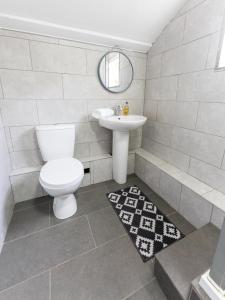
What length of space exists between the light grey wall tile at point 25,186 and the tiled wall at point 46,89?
164 mm

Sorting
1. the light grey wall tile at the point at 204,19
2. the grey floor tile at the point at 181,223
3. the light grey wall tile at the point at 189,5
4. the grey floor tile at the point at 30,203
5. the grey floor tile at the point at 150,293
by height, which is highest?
the light grey wall tile at the point at 189,5

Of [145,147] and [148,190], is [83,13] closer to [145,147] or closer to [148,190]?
[145,147]

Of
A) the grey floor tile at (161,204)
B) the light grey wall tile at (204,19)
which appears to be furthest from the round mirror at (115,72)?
the grey floor tile at (161,204)

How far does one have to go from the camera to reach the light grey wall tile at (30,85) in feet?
4.97

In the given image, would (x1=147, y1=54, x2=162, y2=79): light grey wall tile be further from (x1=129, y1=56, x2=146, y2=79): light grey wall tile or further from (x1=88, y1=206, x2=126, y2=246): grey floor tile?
(x1=88, y1=206, x2=126, y2=246): grey floor tile

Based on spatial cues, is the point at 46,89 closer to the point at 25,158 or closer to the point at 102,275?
the point at 25,158

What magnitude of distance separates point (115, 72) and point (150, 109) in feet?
2.15

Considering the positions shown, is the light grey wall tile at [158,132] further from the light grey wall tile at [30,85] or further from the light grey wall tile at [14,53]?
the light grey wall tile at [14,53]

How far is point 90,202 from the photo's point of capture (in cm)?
176

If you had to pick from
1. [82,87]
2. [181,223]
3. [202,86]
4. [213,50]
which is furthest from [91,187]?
[213,50]

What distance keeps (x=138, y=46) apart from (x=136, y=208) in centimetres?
189

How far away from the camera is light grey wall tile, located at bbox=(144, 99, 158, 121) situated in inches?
79.7

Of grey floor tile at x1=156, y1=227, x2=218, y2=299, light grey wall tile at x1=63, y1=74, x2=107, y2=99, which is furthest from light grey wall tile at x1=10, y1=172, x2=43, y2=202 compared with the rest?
grey floor tile at x1=156, y1=227, x2=218, y2=299

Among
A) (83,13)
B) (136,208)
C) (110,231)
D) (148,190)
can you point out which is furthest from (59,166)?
(83,13)
